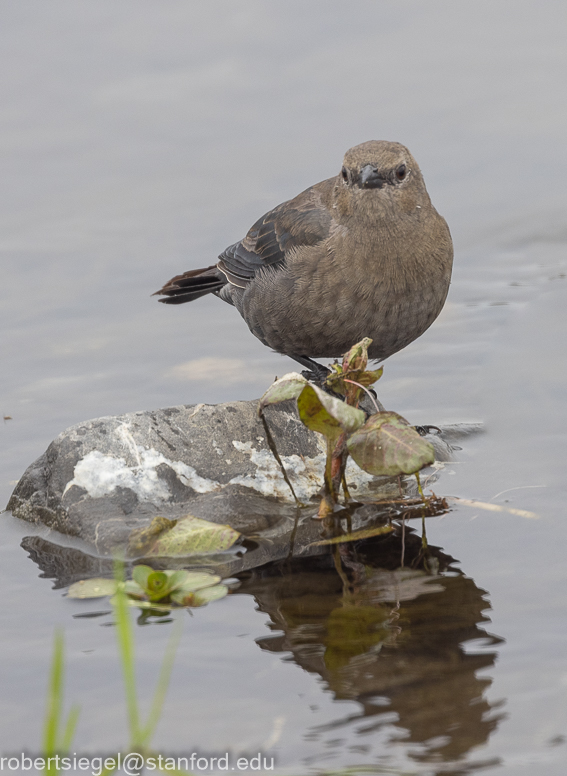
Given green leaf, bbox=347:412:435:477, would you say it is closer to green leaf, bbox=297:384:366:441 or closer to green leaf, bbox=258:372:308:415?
green leaf, bbox=297:384:366:441

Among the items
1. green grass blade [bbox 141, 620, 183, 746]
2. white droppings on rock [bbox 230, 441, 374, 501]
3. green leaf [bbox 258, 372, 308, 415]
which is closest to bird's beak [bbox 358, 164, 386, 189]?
white droppings on rock [bbox 230, 441, 374, 501]

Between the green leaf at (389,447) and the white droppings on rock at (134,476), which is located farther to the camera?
the white droppings on rock at (134,476)

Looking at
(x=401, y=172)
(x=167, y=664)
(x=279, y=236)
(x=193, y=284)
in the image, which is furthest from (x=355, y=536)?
(x=193, y=284)

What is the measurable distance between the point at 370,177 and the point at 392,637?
259 centimetres

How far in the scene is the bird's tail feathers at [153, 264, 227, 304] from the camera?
22.0ft

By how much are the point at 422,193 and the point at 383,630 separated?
277 centimetres

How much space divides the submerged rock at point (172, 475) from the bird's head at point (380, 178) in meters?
1.21

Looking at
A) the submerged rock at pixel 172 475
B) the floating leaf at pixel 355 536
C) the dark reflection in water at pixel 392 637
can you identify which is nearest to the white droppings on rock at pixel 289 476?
the submerged rock at pixel 172 475

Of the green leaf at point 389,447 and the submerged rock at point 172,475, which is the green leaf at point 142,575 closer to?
the submerged rock at point 172,475

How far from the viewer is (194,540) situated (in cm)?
392

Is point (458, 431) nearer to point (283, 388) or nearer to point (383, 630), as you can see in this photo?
point (283, 388)

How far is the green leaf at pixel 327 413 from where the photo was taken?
3.72 meters

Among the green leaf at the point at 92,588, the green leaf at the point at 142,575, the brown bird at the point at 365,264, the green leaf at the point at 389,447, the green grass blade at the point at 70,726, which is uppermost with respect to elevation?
the brown bird at the point at 365,264

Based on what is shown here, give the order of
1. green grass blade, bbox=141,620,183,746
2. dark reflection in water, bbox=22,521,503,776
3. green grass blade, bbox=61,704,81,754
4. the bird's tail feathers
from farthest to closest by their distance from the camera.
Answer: the bird's tail feathers < green grass blade, bbox=141,620,183,746 < dark reflection in water, bbox=22,521,503,776 < green grass blade, bbox=61,704,81,754
